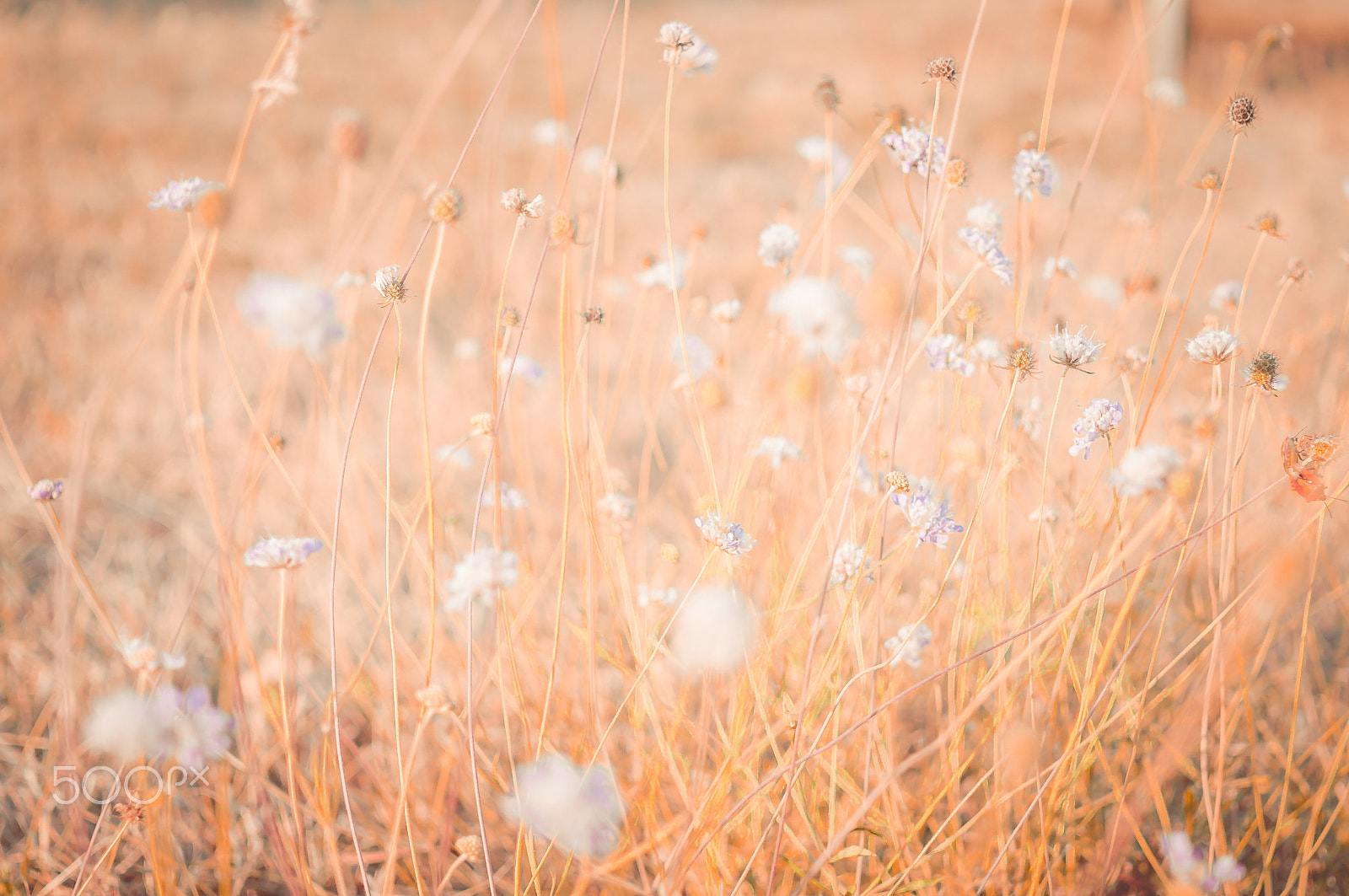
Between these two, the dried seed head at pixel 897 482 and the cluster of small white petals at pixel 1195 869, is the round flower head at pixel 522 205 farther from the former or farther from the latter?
the cluster of small white petals at pixel 1195 869

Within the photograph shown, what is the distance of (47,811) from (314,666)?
42cm

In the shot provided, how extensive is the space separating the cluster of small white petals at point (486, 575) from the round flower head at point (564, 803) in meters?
0.15

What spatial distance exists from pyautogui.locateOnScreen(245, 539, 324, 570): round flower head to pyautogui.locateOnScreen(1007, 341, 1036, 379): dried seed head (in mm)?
718

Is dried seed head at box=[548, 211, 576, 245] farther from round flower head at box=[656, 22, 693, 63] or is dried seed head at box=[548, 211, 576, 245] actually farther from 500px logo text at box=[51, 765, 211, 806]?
500px logo text at box=[51, 765, 211, 806]

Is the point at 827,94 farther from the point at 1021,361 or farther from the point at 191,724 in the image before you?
the point at 191,724

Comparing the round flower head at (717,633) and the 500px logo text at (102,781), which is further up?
the round flower head at (717,633)

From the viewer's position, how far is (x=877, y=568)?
694mm

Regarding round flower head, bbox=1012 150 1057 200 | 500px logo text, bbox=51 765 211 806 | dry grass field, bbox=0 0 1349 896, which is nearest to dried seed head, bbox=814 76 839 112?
dry grass field, bbox=0 0 1349 896

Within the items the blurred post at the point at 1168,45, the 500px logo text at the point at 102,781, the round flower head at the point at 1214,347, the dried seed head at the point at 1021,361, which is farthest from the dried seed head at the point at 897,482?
the blurred post at the point at 1168,45

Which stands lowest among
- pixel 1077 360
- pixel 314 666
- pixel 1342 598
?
pixel 314 666

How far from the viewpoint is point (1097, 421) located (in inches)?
28.7

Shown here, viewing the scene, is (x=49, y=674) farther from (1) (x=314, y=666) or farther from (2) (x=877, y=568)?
(2) (x=877, y=568)

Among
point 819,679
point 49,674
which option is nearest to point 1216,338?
point 819,679

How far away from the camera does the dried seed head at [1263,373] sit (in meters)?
0.73
